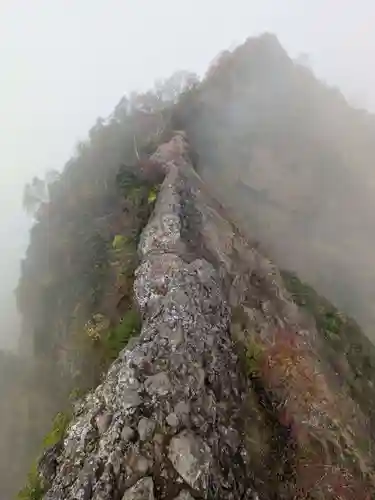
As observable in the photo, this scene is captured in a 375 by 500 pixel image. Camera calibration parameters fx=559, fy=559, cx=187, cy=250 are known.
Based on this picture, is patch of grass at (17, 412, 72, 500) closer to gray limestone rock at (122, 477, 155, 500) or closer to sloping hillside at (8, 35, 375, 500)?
sloping hillside at (8, 35, 375, 500)

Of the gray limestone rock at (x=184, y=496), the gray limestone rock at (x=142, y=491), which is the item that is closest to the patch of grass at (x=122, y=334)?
the gray limestone rock at (x=142, y=491)

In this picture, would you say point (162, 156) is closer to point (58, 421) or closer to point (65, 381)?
point (65, 381)

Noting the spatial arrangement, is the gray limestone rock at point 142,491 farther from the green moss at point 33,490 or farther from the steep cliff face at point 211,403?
A: the green moss at point 33,490

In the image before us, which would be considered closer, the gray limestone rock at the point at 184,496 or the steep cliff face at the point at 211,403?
the gray limestone rock at the point at 184,496

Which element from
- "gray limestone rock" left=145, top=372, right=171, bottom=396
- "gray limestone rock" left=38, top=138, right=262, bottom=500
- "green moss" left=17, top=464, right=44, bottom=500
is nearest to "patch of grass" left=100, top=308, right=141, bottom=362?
"gray limestone rock" left=38, top=138, right=262, bottom=500

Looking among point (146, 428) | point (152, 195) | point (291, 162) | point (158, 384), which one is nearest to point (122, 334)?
point (158, 384)
